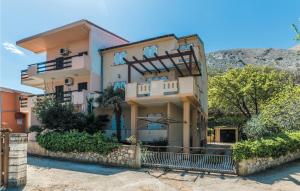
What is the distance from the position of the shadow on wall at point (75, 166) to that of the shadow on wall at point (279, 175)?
6724 mm

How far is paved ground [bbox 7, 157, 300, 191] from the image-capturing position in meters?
10.4

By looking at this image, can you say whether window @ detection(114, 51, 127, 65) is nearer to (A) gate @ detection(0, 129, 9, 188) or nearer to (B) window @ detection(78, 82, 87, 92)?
(B) window @ detection(78, 82, 87, 92)

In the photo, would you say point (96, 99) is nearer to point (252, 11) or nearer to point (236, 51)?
point (252, 11)

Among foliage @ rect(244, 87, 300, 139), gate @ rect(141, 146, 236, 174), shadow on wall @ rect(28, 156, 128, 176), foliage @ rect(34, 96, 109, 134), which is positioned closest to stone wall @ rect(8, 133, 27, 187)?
shadow on wall @ rect(28, 156, 128, 176)

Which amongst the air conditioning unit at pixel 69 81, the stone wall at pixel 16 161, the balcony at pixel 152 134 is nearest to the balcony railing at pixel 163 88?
the balcony at pixel 152 134

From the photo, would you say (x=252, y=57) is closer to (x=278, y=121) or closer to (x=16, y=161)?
(x=278, y=121)

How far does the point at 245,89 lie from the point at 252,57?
206 ft

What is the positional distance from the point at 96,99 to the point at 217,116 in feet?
95.8

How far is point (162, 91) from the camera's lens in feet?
57.9

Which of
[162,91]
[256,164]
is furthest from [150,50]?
[256,164]

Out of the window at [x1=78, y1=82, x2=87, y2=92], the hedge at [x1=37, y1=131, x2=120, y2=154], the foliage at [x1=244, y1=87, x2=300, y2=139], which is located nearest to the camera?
the hedge at [x1=37, y1=131, x2=120, y2=154]

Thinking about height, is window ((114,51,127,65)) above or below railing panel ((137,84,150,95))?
above

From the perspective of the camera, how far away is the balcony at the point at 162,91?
1684 cm

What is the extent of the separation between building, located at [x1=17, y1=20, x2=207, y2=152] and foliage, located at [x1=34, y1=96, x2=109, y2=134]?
194 centimetres
